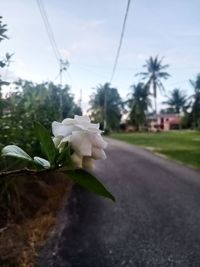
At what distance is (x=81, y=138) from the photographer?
1.13 m

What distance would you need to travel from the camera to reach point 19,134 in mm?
5785

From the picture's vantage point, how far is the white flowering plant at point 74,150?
1135mm

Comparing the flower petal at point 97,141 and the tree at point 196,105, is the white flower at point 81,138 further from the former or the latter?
the tree at point 196,105

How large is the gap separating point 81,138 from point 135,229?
5.32 metres

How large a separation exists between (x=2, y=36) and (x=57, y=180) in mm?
7063

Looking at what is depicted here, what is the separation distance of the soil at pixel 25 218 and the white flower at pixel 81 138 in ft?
9.21

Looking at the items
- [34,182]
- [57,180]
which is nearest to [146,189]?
[57,180]

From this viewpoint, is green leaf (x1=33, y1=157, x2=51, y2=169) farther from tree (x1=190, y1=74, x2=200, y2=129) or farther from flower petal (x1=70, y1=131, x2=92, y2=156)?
tree (x1=190, y1=74, x2=200, y2=129)

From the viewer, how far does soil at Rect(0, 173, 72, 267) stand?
4897mm

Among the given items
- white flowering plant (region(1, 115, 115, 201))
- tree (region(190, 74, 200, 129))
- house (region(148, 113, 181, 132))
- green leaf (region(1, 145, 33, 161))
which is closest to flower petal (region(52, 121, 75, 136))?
white flowering plant (region(1, 115, 115, 201))

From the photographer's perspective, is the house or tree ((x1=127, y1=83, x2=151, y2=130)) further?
the house

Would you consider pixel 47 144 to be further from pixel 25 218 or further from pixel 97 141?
pixel 25 218

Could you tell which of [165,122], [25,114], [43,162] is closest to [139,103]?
[165,122]

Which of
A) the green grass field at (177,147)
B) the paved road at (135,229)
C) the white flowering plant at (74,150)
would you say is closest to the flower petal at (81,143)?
the white flowering plant at (74,150)
